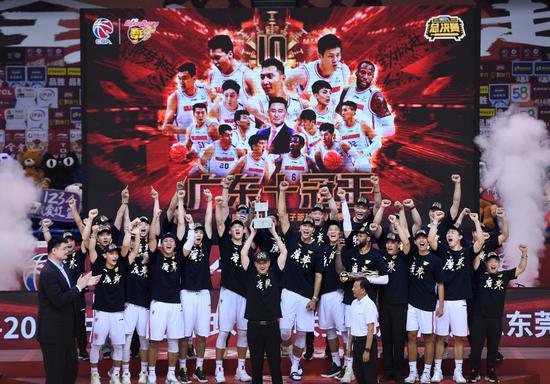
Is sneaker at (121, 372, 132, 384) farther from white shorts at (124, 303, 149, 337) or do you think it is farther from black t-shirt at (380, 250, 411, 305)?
black t-shirt at (380, 250, 411, 305)

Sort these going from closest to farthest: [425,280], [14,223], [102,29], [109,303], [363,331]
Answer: [363,331], [109,303], [425,280], [102,29], [14,223]

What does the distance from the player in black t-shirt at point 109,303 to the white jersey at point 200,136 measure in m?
2.32

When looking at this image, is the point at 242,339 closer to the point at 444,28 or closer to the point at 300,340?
the point at 300,340

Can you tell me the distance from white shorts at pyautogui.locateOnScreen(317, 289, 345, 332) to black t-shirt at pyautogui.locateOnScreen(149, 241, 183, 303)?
1.63m

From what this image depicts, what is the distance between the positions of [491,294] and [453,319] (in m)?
0.52

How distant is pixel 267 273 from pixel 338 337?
6.23 feet

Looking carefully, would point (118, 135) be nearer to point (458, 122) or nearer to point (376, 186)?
point (376, 186)

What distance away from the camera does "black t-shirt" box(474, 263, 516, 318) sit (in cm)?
1145

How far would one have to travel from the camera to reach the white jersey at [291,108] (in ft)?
43.4

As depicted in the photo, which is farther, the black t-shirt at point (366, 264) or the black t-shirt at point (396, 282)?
the black t-shirt at point (396, 282)

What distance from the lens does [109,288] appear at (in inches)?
438

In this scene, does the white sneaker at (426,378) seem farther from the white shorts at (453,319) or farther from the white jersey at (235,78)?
the white jersey at (235,78)

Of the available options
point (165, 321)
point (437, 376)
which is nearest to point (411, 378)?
point (437, 376)

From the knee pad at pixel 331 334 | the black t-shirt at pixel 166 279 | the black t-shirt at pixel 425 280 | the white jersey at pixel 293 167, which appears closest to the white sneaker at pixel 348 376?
the knee pad at pixel 331 334
